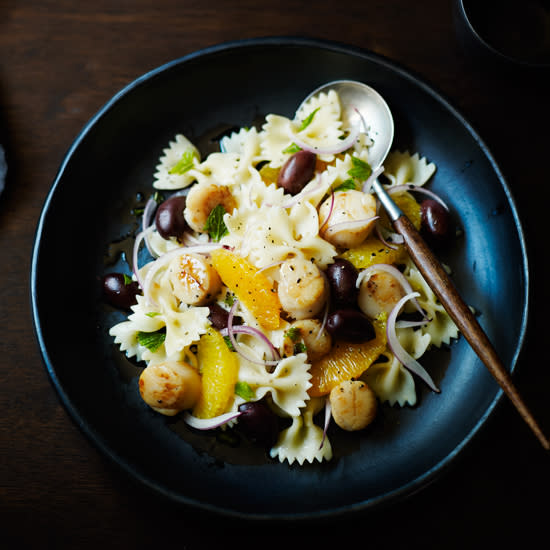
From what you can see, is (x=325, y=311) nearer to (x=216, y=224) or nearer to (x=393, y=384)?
(x=393, y=384)

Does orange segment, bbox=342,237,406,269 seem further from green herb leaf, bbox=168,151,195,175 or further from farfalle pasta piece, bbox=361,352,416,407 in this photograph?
green herb leaf, bbox=168,151,195,175

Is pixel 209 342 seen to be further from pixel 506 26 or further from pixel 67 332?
pixel 506 26

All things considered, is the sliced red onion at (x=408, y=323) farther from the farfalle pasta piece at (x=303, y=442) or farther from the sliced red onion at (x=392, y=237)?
the farfalle pasta piece at (x=303, y=442)

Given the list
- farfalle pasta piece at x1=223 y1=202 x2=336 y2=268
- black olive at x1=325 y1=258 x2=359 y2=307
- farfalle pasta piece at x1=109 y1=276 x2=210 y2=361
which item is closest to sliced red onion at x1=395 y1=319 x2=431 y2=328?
black olive at x1=325 y1=258 x2=359 y2=307

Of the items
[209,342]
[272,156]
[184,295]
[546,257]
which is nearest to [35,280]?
[184,295]

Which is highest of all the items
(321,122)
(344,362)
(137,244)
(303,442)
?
(321,122)

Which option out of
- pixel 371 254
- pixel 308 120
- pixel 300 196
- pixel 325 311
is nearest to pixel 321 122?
pixel 308 120

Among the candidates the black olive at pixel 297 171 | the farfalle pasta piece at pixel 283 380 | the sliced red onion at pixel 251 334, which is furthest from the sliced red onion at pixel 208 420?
the black olive at pixel 297 171
